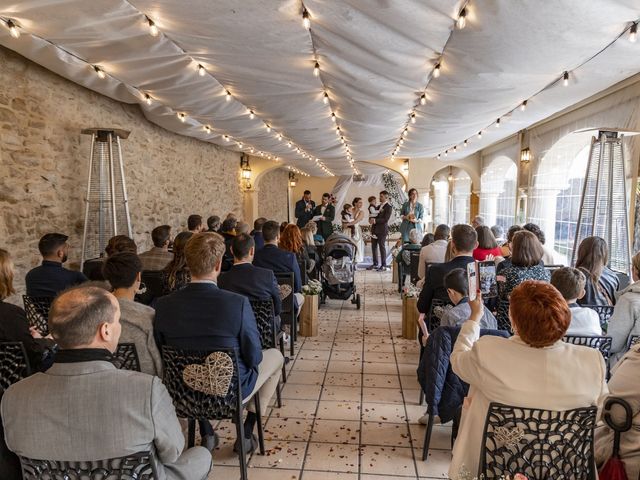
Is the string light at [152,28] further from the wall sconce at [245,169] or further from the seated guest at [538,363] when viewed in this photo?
the wall sconce at [245,169]

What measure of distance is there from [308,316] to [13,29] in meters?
3.67

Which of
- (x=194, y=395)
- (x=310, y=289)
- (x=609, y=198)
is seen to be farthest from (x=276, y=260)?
(x=609, y=198)

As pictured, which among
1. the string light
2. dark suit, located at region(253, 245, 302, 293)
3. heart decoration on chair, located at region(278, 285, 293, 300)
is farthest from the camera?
dark suit, located at region(253, 245, 302, 293)

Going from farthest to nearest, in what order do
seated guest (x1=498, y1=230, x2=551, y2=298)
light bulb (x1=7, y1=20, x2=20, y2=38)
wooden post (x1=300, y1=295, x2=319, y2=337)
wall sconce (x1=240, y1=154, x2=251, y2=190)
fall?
wall sconce (x1=240, y1=154, x2=251, y2=190) → wooden post (x1=300, y1=295, x2=319, y2=337) → seated guest (x1=498, y1=230, x2=551, y2=298) → light bulb (x1=7, y1=20, x2=20, y2=38)

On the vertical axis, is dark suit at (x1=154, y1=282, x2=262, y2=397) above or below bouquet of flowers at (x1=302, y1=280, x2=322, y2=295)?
above

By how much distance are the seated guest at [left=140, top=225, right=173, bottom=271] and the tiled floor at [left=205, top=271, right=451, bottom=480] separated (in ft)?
5.01

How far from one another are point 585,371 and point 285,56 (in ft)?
9.61

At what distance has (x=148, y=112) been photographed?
609 cm

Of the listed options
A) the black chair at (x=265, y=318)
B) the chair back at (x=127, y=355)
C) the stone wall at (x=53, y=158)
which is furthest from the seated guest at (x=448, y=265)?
the stone wall at (x=53, y=158)

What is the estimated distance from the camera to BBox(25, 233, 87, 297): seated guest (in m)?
3.16

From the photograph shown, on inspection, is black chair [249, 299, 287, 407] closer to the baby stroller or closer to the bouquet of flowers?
the bouquet of flowers

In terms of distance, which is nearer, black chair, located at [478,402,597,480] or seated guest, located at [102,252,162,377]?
black chair, located at [478,402,597,480]

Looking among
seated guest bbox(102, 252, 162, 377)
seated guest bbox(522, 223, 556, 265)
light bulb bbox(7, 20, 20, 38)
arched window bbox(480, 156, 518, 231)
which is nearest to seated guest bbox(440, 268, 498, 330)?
seated guest bbox(102, 252, 162, 377)

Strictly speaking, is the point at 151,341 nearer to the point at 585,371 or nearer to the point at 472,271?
the point at 472,271
